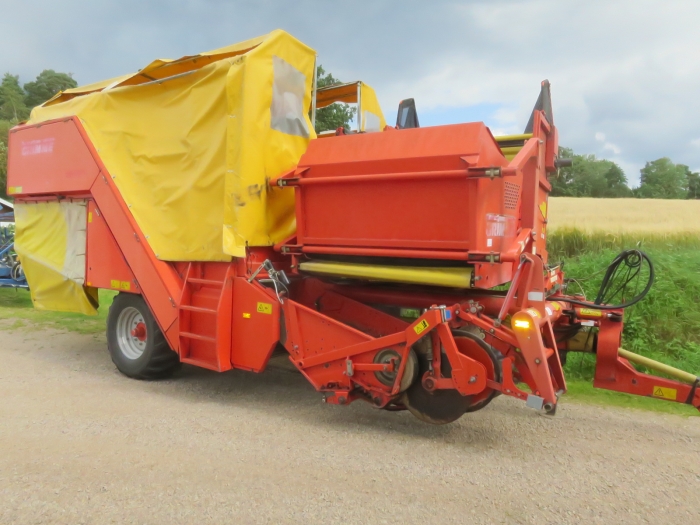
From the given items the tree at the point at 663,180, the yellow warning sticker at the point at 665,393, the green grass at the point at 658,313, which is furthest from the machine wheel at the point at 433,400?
the tree at the point at 663,180

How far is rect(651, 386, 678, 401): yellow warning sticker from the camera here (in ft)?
13.3

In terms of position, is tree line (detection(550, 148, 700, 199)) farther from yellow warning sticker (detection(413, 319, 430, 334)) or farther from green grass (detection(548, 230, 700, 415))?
yellow warning sticker (detection(413, 319, 430, 334))

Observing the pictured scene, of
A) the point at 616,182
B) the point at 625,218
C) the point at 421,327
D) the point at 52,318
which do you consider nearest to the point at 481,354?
the point at 421,327

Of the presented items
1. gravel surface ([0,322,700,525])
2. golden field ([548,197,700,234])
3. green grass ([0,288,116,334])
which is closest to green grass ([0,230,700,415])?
green grass ([0,288,116,334])

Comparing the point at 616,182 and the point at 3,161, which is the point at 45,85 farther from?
the point at 616,182

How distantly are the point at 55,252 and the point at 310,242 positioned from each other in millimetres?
3563

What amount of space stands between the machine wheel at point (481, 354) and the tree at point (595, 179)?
38.6 metres

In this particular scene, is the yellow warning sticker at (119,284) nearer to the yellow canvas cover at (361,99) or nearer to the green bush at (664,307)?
the yellow canvas cover at (361,99)

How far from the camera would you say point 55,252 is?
255 inches

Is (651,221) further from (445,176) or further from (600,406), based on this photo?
(445,176)

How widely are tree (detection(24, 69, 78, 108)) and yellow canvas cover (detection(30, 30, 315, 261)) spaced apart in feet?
214

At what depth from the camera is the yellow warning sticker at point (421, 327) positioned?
3933 mm

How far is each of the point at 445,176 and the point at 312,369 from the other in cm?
191

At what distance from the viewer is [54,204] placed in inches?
254
